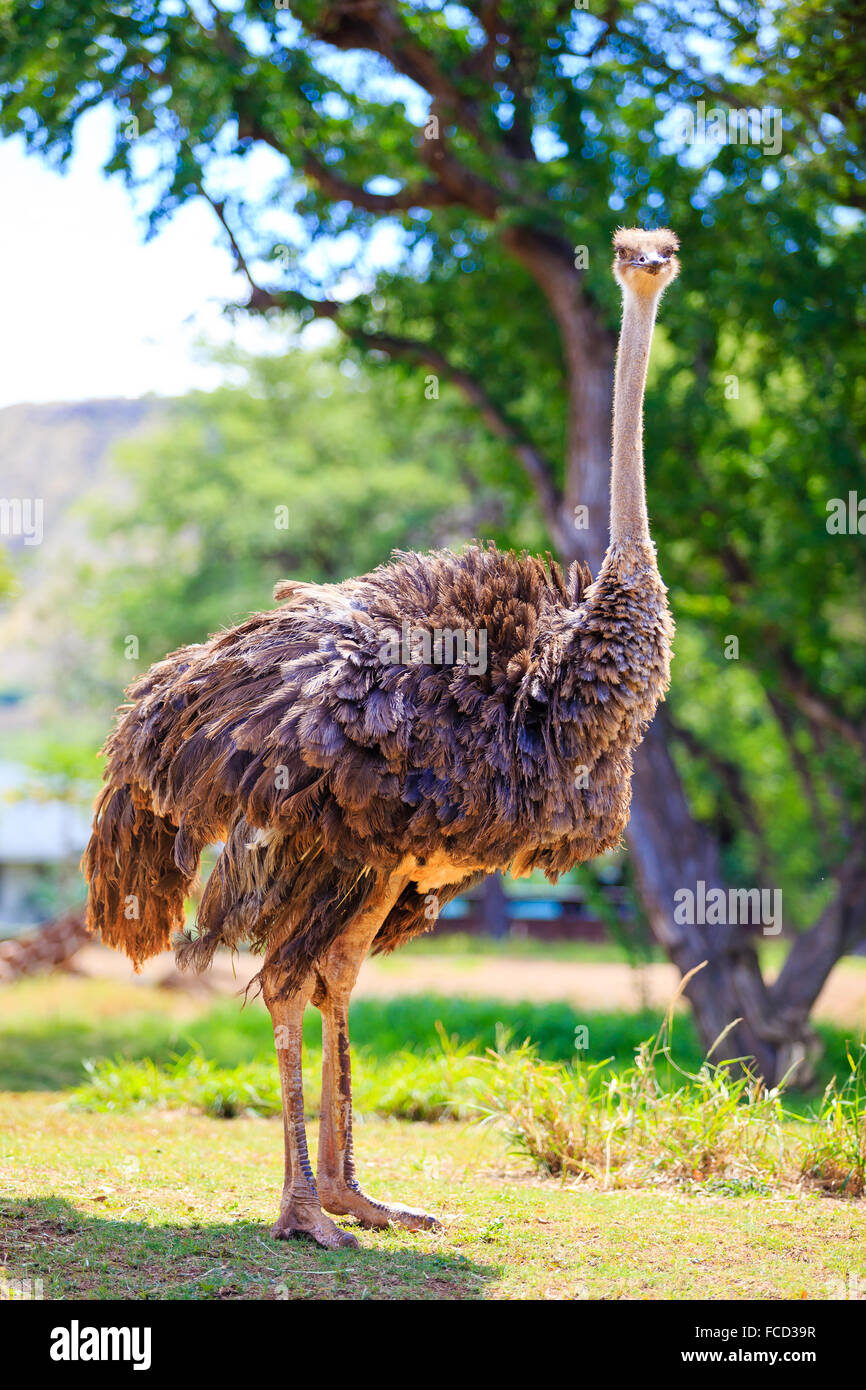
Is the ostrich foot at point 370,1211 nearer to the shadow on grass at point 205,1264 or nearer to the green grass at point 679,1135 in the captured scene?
the shadow on grass at point 205,1264

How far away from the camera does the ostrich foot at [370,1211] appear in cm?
562

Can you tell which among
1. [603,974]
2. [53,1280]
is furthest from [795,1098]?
[603,974]

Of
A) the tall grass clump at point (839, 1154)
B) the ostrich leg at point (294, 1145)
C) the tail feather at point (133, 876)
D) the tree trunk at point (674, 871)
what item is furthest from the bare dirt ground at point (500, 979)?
the ostrich leg at point (294, 1145)

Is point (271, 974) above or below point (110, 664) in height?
below

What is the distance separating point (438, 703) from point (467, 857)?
61 centimetres

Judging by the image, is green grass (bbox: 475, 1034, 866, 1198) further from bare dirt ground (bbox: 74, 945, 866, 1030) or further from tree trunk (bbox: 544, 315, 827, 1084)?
bare dirt ground (bbox: 74, 945, 866, 1030)

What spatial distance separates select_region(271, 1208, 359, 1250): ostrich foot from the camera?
209 inches

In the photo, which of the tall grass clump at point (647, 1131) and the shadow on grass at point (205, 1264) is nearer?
the shadow on grass at point (205, 1264)

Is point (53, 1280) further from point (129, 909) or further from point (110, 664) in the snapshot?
point (110, 664)

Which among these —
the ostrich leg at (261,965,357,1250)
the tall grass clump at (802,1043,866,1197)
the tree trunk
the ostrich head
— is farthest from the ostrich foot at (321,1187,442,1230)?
the tree trunk

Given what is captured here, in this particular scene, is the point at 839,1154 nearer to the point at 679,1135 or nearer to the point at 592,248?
the point at 679,1135

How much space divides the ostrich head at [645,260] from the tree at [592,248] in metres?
3.51

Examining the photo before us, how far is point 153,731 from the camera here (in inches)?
233
